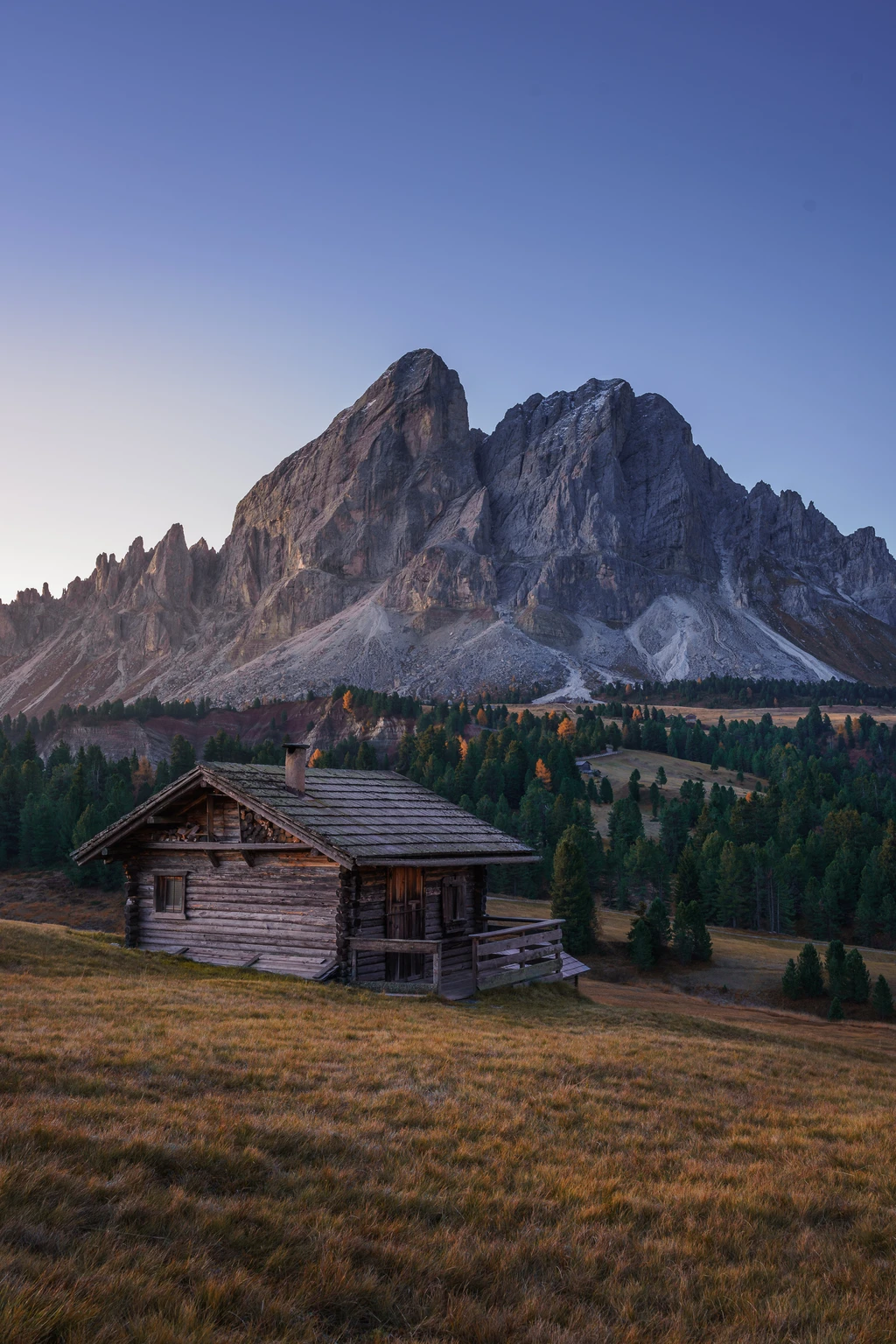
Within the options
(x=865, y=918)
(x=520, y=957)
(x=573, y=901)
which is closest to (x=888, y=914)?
(x=865, y=918)

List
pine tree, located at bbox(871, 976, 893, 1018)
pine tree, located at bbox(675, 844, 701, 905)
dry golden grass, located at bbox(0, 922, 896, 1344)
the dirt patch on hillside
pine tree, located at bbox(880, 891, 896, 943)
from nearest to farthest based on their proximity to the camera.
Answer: dry golden grass, located at bbox(0, 922, 896, 1344)
pine tree, located at bbox(871, 976, 893, 1018)
the dirt patch on hillside
pine tree, located at bbox(880, 891, 896, 943)
pine tree, located at bbox(675, 844, 701, 905)

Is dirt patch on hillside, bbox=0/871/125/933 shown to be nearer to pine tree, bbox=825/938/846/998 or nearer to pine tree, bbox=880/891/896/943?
pine tree, bbox=825/938/846/998

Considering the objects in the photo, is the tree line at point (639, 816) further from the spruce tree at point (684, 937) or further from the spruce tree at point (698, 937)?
the spruce tree at point (684, 937)

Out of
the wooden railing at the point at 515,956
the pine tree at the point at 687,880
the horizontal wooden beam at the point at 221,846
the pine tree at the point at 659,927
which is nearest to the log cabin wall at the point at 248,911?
the horizontal wooden beam at the point at 221,846

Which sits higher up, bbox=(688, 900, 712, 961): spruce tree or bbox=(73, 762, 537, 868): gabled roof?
bbox=(73, 762, 537, 868): gabled roof

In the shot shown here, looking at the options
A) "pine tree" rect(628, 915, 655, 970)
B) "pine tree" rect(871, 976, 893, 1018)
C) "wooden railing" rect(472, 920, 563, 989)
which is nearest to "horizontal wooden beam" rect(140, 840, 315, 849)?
"wooden railing" rect(472, 920, 563, 989)

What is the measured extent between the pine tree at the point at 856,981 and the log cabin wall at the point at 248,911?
45474 millimetres

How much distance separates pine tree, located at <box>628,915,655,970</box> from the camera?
62.9 m

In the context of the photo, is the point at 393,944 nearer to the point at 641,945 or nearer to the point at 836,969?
the point at 836,969

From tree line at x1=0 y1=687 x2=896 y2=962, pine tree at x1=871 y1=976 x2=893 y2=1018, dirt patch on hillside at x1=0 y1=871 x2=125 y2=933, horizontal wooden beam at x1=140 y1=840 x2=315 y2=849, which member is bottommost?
A: pine tree at x1=871 y1=976 x2=893 y2=1018

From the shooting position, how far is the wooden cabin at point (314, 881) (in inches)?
911

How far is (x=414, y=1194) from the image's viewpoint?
7102 millimetres

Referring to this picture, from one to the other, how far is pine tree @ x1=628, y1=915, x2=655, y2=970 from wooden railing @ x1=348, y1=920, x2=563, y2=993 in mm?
37947

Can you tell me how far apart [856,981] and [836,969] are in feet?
5.00
